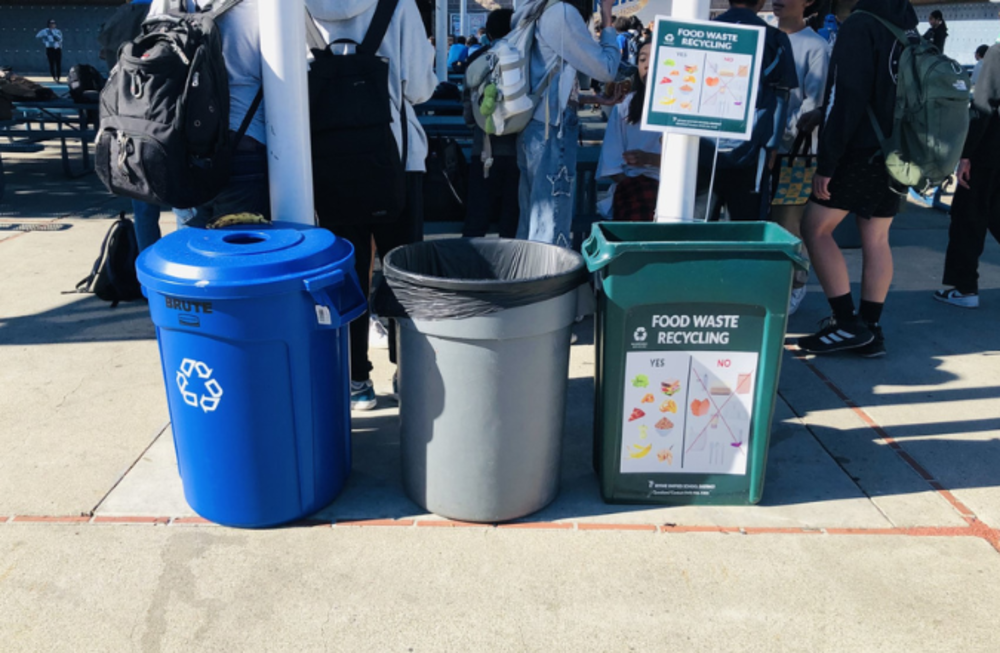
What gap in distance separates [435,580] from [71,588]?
1149mm

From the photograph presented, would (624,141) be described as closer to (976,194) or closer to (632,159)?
(632,159)

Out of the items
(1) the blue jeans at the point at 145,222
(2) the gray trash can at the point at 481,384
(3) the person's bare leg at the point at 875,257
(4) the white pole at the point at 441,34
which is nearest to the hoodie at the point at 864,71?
(3) the person's bare leg at the point at 875,257

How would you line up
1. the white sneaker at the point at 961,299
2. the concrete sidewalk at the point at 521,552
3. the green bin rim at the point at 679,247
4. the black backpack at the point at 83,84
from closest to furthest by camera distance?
the concrete sidewalk at the point at 521,552, the green bin rim at the point at 679,247, the white sneaker at the point at 961,299, the black backpack at the point at 83,84

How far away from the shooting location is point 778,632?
8.26 feet

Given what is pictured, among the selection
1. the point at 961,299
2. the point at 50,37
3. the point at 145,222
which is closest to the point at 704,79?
the point at 961,299

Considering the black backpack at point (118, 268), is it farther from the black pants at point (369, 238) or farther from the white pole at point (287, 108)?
the white pole at point (287, 108)

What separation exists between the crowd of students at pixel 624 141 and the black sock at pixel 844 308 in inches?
0.5

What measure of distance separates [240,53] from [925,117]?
3243 millimetres

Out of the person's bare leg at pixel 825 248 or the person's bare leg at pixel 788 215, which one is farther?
the person's bare leg at pixel 788 215

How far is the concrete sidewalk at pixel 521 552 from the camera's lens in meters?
2.50

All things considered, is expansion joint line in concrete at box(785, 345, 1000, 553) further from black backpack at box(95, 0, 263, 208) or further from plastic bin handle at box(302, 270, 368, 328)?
black backpack at box(95, 0, 263, 208)

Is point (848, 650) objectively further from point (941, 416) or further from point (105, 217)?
point (105, 217)

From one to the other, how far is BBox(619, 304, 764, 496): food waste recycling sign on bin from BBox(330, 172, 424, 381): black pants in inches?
50.4

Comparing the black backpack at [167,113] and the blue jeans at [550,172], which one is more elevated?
the black backpack at [167,113]
